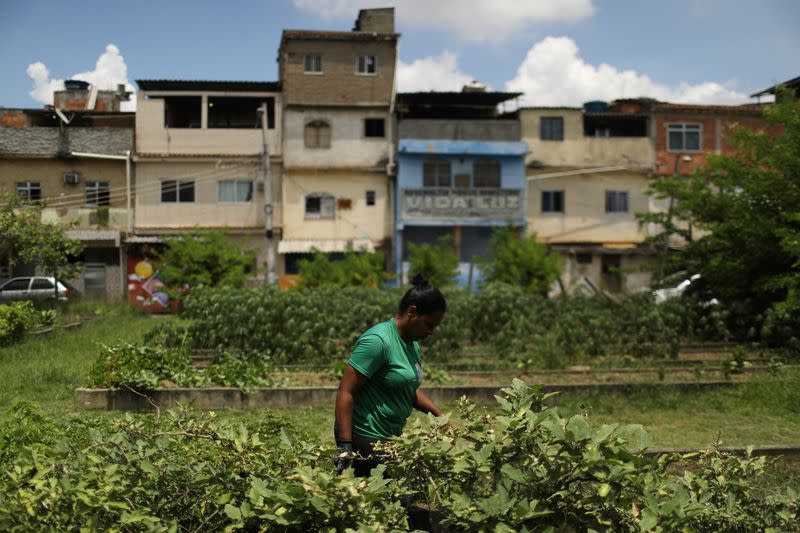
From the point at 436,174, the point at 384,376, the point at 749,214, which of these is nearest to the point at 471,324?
the point at 749,214

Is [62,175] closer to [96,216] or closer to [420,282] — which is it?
[96,216]

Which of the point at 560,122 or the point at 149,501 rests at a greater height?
the point at 560,122

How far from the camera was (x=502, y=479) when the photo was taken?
4164mm

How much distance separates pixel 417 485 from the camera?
14.7ft

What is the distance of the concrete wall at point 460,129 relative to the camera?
40.1 metres

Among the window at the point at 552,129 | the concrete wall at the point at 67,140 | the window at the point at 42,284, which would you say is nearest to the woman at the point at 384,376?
the window at the point at 42,284

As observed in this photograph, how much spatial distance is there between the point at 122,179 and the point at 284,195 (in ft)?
24.7

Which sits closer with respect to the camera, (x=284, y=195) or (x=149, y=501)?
(x=149, y=501)

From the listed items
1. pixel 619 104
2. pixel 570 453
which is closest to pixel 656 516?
pixel 570 453

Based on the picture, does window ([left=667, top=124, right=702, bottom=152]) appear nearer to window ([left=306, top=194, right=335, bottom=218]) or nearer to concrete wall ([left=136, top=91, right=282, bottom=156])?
window ([left=306, top=194, right=335, bottom=218])

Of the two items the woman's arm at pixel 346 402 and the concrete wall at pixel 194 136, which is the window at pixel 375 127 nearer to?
the concrete wall at pixel 194 136

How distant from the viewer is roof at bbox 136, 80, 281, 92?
1531 inches

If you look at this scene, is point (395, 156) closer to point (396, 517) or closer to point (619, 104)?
point (619, 104)

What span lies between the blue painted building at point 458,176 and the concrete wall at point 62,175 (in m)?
13.2
